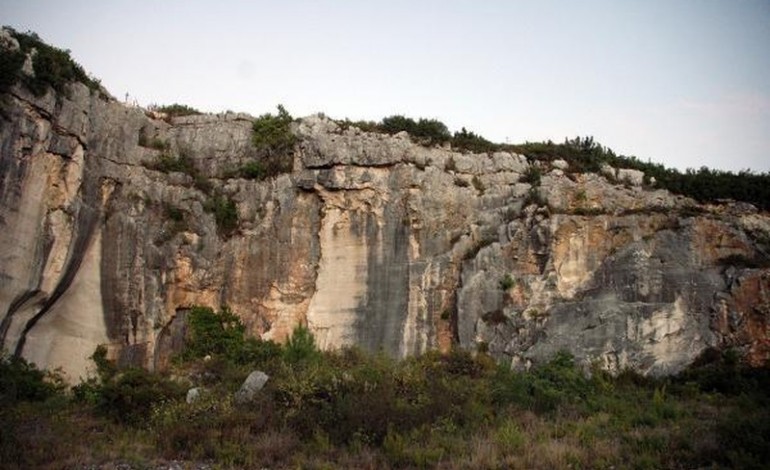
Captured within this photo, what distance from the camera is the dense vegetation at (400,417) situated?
1215 cm

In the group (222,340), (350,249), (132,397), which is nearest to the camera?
(132,397)

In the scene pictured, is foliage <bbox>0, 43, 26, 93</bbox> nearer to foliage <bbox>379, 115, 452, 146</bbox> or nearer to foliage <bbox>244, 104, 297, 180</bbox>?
foliage <bbox>244, 104, 297, 180</bbox>

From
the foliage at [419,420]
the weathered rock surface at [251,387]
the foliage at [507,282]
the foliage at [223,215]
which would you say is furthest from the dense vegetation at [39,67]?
the foliage at [507,282]

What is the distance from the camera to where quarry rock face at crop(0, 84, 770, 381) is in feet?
67.2

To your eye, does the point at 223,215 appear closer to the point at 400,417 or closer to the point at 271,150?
the point at 271,150

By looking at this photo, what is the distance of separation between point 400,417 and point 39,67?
50.8 feet

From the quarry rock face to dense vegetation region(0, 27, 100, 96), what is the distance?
1.56 ft

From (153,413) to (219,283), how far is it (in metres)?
8.96

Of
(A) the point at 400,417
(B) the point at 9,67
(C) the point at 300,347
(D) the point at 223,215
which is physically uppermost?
(B) the point at 9,67

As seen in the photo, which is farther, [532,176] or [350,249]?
[532,176]

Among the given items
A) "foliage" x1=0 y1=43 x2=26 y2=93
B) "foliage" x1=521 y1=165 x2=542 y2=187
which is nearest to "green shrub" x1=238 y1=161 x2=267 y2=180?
"foliage" x1=0 y1=43 x2=26 y2=93

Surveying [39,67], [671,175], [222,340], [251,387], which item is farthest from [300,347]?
[671,175]

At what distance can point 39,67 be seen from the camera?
20.2 metres

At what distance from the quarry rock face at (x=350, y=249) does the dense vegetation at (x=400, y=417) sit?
1505mm
